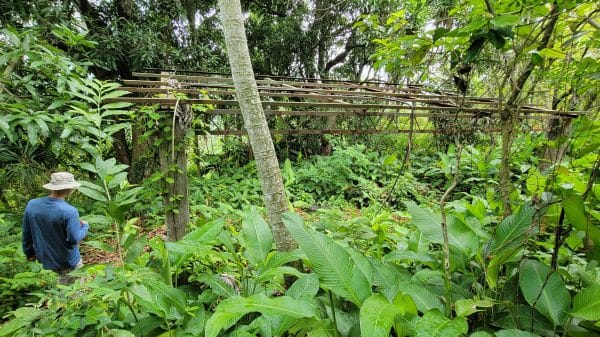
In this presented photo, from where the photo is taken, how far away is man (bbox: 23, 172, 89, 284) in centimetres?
291

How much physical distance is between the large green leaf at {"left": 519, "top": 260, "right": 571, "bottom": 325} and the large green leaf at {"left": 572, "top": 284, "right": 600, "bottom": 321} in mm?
65

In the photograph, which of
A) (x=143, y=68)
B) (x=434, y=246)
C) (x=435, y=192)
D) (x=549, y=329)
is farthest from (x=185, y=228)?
(x=435, y=192)

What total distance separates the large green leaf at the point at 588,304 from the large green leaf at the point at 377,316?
613mm

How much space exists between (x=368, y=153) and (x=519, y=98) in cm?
568

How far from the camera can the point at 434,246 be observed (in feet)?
7.14

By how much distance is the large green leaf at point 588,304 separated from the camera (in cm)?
109

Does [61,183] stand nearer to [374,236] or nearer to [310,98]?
[374,236]

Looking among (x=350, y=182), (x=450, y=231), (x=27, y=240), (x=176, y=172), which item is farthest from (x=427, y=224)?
(x=350, y=182)

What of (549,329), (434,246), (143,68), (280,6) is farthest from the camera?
(280,6)

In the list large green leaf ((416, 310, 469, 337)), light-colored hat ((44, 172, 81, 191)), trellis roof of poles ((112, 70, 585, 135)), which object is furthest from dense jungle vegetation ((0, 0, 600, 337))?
light-colored hat ((44, 172, 81, 191))

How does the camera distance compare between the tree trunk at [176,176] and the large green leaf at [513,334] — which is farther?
the tree trunk at [176,176]

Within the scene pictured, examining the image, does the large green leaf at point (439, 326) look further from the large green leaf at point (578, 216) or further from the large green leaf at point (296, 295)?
the large green leaf at point (578, 216)

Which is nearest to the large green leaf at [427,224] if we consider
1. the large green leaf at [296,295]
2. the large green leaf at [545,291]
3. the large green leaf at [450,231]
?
the large green leaf at [450,231]

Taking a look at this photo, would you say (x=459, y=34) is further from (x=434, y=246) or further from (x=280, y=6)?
(x=280, y=6)
